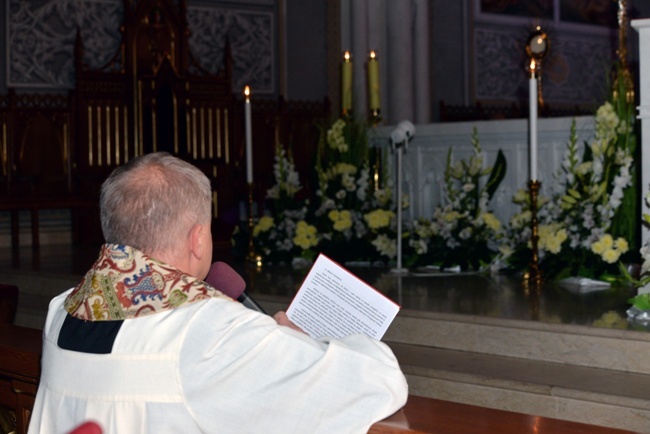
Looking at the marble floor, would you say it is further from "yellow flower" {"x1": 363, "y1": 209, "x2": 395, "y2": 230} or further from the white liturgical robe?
the white liturgical robe

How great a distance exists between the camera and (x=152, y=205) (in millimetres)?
2172

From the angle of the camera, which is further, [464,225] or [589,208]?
[464,225]

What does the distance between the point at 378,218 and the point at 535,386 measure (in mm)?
3084

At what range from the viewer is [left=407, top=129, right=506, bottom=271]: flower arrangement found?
6.53 metres

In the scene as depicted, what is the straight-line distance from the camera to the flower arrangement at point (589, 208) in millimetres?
→ 5609

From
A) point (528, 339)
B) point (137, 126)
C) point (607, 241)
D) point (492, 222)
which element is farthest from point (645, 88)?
point (137, 126)

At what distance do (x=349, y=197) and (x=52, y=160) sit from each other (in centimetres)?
401

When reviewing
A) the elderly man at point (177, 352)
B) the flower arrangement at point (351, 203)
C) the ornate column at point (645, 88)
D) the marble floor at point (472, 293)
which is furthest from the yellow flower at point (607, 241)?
the elderly man at point (177, 352)

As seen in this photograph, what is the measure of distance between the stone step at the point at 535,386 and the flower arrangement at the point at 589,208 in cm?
152

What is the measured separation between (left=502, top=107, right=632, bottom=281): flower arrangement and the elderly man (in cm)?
368

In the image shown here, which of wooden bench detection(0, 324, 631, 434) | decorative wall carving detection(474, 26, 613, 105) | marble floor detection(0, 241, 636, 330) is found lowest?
marble floor detection(0, 241, 636, 330)

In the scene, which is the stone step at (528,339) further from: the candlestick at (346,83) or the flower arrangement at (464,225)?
the candlestick at (346,83)

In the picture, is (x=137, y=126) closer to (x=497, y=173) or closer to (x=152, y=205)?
(x=497, y=173)

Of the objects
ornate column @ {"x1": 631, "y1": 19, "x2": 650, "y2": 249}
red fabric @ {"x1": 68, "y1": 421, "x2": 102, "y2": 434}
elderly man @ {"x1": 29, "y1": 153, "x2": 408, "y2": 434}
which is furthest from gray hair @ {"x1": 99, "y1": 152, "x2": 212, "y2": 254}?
ornate column @ {"x1": 631, "y1": 19, "x2": 650, "y2": 249}
